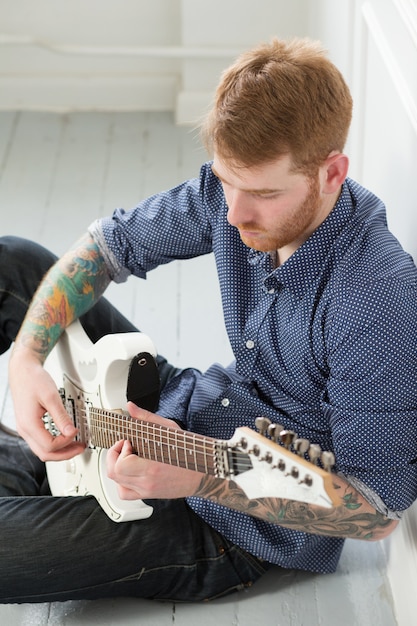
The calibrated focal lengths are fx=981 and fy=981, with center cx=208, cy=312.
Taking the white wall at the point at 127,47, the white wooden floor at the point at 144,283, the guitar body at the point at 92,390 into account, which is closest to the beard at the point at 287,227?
the guitar body at the point at 92,390

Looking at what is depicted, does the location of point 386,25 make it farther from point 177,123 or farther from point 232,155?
point 177,123

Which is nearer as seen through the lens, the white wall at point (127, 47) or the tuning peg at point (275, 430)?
the tuning peg at point (275, 430)

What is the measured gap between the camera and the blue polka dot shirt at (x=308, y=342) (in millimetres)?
1415

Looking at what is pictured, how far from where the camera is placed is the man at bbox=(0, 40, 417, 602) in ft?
4.63

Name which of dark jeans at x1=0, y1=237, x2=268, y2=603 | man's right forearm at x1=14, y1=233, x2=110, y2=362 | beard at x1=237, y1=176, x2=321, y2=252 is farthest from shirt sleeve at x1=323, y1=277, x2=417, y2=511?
man's right forearm at x1=14, y1=233, x2=110, y2=362

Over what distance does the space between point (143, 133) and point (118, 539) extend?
81.4 inches

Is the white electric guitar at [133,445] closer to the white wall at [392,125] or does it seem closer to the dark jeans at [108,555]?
the dark jeans at [108,555]

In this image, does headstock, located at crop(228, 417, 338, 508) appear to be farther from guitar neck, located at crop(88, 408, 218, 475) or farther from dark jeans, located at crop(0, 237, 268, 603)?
dark jeans, located at crop(0, 237, 268, 603)

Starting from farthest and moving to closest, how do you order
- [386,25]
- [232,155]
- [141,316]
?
[141,316] < [386,25] < [232,155]

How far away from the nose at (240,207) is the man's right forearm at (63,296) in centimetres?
50

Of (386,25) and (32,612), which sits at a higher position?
(386,25)

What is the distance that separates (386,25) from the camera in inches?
77.1

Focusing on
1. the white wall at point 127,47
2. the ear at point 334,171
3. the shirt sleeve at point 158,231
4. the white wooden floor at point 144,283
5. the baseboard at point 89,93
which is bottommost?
the white wooden floor at point 144,283

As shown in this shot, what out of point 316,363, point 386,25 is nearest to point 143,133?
point 386,25
